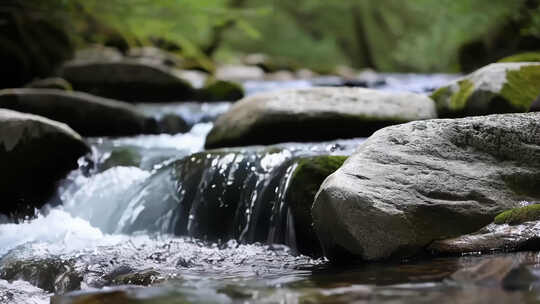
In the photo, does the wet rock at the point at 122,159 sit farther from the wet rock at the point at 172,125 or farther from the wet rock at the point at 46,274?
the wet rock at the point at 46,274

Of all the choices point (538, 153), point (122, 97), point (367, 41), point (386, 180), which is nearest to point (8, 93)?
point (122, 97)

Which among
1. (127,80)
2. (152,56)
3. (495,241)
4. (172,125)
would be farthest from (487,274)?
(152,56)

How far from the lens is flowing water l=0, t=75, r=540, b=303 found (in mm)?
2607

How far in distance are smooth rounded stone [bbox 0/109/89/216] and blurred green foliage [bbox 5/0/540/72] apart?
2.79m

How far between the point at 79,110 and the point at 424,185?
5160 millimetres

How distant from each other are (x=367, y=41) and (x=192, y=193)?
19.6m

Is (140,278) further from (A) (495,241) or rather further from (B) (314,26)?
(B) (314,26)

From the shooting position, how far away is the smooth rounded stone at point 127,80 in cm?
995

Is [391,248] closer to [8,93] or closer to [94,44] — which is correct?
[8,93]

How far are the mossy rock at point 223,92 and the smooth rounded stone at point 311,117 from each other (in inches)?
153

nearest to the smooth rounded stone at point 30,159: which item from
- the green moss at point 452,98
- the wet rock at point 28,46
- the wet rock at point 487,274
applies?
the wet rock at point 28,46

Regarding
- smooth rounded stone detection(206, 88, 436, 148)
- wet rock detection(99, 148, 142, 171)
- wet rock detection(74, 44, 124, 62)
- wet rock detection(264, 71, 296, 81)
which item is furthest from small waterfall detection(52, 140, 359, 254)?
wet rock detection(264, 71, 296, 81)

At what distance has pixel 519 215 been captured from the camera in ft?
11.3

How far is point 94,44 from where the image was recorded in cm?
1449
